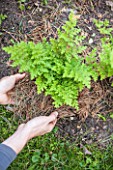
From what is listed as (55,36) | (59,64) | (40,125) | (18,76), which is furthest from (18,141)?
(55,36)

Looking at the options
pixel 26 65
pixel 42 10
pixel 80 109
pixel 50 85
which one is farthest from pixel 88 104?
pixel 42 10

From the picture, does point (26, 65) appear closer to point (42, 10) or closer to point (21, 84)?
point (21, 84)

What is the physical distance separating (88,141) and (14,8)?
63.2 inches

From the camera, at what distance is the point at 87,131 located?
3.08m

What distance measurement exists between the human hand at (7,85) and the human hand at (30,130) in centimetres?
31

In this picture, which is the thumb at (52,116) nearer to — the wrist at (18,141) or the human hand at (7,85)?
the wrist at (18,141)

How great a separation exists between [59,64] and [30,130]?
2.17 feet

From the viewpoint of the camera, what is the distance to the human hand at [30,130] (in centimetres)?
253

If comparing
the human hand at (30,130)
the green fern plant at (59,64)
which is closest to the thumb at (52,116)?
the human hand at (30,130)

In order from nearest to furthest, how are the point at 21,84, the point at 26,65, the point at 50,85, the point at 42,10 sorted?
the point at 26,65 < the point at 50,85 < the point at 21,84 < the point at 42,10

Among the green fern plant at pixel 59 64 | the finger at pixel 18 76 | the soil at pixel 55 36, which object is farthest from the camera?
the soil at pixel 55 36

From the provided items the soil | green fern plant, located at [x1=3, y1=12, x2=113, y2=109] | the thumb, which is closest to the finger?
the soil

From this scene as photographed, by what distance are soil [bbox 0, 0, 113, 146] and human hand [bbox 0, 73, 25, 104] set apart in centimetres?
17

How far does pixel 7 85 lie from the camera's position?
2.77m
